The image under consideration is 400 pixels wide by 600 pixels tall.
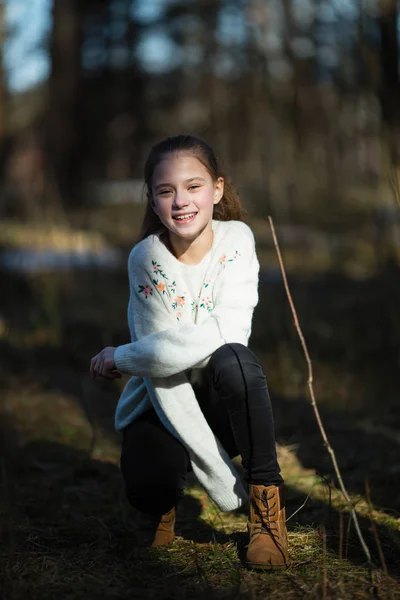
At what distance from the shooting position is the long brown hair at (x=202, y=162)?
7.23 ft

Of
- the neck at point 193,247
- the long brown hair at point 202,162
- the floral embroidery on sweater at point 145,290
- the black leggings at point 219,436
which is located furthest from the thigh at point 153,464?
the long brown hair at point 202,162

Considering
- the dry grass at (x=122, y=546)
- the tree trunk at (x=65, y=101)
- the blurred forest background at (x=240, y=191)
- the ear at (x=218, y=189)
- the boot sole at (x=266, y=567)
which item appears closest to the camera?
the dry grass at (x=122, y=546)

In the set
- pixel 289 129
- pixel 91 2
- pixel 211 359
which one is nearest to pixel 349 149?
pixel 289 129

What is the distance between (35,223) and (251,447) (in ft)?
16.1

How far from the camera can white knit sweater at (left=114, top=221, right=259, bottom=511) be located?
207cm

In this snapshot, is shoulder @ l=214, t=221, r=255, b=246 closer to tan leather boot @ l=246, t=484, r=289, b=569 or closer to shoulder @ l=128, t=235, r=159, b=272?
shoulder @ l=128, t=235, r=159, b=272

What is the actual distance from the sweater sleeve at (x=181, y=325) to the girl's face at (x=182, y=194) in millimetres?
132

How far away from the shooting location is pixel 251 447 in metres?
2.03

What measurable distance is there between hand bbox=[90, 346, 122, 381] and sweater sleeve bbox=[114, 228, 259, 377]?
1.2 inches

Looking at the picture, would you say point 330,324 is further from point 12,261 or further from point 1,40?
point 1,40

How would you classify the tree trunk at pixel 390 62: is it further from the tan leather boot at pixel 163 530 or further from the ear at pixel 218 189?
the tan leather boot at pixel 163 530

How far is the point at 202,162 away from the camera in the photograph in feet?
Result: 7.24

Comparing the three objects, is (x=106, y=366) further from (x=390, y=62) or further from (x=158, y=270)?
(x=390, y=62)

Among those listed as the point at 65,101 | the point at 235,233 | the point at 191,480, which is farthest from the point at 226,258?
the point at 65,101
